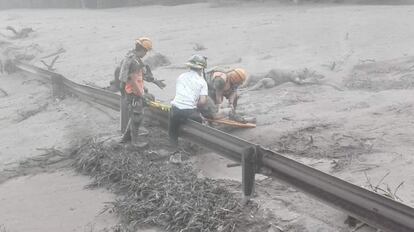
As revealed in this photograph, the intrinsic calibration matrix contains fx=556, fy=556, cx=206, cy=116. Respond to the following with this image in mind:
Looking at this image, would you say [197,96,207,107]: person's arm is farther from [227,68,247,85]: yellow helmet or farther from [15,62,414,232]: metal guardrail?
[227,68,247,85]: yellow helmet

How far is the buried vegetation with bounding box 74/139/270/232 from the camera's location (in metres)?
5.14

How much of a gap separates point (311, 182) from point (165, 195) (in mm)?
1687

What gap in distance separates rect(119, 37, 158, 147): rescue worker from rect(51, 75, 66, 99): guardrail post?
426 centimetres

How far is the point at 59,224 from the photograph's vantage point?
5984mm

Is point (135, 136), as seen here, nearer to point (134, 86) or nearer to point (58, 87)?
point (134, 86)

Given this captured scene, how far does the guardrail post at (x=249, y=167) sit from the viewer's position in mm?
5340

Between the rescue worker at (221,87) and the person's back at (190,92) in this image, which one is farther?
the rescue worker at (221,87)

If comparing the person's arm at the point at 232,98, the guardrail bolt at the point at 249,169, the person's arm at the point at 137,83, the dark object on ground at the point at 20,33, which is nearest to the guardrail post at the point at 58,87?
the person's arm at the point at 137,83

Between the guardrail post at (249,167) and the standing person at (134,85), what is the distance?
244 centimetres

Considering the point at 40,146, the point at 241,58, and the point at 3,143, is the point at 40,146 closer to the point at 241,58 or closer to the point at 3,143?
the point at 3,143

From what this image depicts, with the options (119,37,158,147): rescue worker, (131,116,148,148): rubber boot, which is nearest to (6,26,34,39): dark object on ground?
(119,37,158,147): rescue worker

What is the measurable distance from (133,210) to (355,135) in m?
3.11

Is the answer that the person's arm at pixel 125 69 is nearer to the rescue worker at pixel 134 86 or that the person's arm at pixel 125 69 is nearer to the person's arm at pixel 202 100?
the rescue worker at pixel 134 86

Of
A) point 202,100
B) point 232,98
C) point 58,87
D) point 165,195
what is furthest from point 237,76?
point 58,87
